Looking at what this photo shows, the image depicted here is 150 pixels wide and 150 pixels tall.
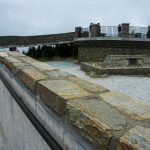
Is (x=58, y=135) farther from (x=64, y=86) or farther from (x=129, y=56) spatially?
(x=129, y=56)

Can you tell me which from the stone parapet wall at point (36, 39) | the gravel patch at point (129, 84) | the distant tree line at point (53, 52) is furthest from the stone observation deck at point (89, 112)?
the stone parapet wall at point (36, 39)

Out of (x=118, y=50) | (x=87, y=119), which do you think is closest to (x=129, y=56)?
(x=118, y=50)

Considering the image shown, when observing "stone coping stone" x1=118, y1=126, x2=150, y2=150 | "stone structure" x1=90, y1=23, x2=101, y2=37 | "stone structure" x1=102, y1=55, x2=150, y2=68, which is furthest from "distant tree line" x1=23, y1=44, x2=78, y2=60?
"stone coping stone" x1=118, y1=126, x2=150, y2=150

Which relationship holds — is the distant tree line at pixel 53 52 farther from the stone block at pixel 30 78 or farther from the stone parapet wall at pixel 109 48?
the stone block at pixel 30 78

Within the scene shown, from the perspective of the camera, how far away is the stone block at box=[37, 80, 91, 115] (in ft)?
6.57

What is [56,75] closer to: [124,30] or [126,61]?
[126,61]

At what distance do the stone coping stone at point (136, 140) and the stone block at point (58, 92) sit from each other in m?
0.59

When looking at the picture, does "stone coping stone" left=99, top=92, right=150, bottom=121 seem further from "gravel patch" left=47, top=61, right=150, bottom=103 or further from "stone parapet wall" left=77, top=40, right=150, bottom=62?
"stone parapet wall" left=77, top=40, right=150, bottom=62

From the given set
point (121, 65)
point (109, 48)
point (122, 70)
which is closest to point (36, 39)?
point (109, 48)

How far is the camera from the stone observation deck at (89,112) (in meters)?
1.46

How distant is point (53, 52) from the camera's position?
25312mm

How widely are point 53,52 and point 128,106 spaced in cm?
2359

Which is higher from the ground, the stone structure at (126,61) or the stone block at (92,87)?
the stone block at (92,87)

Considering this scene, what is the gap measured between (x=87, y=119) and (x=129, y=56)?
Answer: 19135mm
